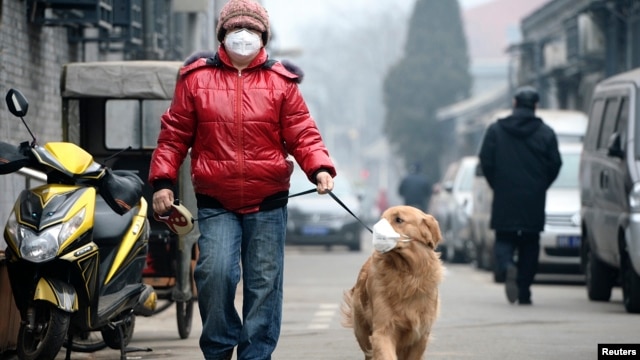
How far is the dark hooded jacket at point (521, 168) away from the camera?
1628 centimetres

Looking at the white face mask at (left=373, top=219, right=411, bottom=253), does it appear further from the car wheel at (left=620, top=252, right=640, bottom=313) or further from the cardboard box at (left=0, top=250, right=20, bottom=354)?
the car wheel at (left=620, top=252, right=640, bottom=313)

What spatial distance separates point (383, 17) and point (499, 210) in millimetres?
118883

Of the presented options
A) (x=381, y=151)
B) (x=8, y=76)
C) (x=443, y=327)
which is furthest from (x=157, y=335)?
(x=381, y=151)

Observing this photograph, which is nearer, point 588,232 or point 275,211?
point 275,211

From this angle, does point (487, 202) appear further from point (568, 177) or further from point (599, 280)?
point (599, 280)

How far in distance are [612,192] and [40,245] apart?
8207mm

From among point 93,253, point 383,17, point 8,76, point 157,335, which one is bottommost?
point 157,335

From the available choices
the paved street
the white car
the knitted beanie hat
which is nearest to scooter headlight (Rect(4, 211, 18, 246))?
the knitted beanie hat

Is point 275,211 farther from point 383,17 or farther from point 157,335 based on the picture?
point 383,17

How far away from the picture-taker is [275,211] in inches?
335

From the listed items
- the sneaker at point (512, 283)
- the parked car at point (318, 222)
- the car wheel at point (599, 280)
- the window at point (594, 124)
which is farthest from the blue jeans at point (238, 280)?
the parked car at point (318, 222)

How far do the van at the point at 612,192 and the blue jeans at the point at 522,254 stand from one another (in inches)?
29.0

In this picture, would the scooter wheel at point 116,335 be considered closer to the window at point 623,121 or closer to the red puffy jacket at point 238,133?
the red puffy jacket at point 238,133

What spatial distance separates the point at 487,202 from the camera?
80.1 ft
